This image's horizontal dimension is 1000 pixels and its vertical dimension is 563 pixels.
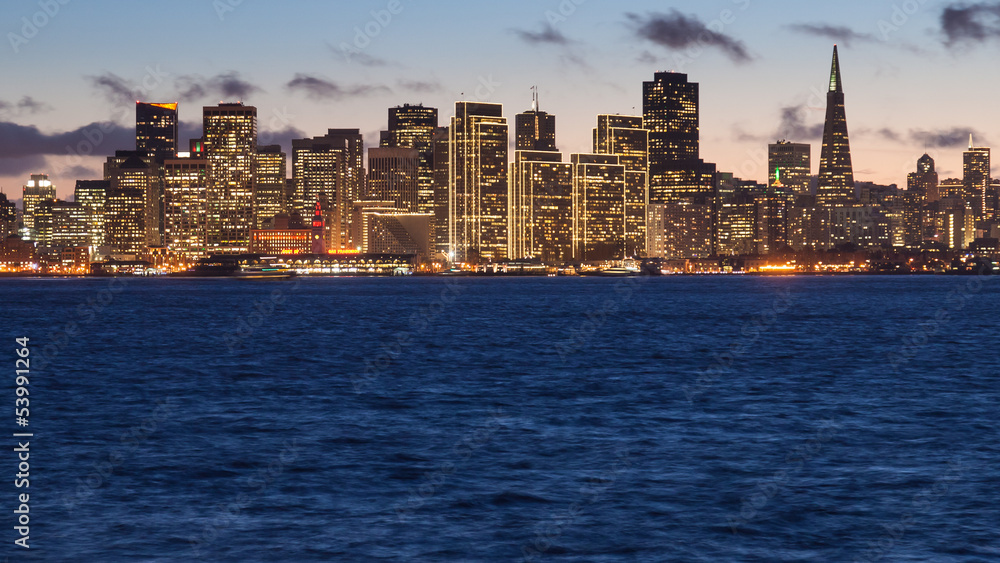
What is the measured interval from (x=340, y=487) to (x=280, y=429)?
10922 millimetres

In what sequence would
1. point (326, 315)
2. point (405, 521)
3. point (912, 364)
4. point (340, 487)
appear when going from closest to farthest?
point (405, 521) → point (340, 487) → point (912, 364) → point (326, 315)

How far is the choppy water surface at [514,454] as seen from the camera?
2389 cm

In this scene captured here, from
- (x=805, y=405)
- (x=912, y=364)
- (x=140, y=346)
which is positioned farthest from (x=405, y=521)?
(x=140, y=346)

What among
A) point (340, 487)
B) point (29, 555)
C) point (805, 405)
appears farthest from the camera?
point (805, 405)

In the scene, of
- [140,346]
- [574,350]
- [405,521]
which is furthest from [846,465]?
[140,346]

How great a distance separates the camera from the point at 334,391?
51.4 metres

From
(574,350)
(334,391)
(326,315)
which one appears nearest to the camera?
(334,391)

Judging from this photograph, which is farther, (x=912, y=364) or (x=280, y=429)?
(x=912, y=364)

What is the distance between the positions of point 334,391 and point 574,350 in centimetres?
2709

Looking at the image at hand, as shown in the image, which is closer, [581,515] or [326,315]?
[581,515]

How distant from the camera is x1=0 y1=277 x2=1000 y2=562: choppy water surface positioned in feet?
78.4

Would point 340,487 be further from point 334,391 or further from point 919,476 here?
point 334,391

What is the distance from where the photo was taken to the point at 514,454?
33.8 metres

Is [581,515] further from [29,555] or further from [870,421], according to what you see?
[870,421]
